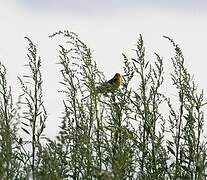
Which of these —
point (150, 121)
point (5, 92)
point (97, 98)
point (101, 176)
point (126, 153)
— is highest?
point (5, 92)

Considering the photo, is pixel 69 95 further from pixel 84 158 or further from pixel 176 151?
pixel 176 151

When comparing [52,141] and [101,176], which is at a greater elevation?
[52,141]

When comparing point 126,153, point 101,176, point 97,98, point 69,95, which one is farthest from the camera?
point 69,95

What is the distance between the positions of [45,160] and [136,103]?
925mm

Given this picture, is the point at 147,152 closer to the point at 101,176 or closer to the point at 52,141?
the point at 52,141

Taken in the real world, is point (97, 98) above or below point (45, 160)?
above

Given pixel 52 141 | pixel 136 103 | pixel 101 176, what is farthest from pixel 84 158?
pixel 101 176

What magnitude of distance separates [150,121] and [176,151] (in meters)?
0.36

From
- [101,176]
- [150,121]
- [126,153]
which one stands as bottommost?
[101,176]

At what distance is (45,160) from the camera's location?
15.3 feet

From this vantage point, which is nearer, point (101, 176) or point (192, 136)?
point (101, 176)

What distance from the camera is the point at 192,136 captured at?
4.49 metres

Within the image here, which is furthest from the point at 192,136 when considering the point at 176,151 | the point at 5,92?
the point at 5,92

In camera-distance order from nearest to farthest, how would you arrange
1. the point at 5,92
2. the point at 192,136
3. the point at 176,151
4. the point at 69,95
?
the point at 192,136 < the point at 176,151 < the point at 69,95 < the point at 5,92
